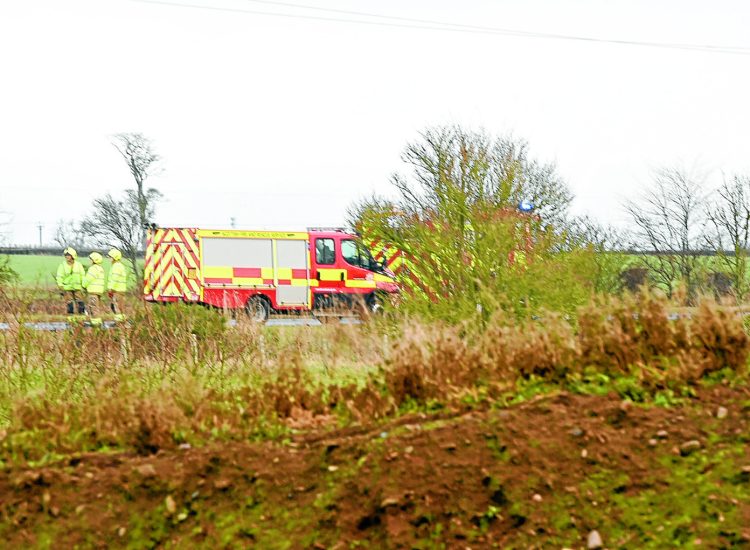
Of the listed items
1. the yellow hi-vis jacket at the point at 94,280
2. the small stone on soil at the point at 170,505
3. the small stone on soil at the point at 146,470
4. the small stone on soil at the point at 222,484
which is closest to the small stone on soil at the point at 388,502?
the small stone on soil at the point at 222,484

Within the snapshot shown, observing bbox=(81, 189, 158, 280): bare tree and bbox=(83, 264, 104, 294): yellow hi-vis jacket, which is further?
bbox=(81, 189, 158, 280): bare tree

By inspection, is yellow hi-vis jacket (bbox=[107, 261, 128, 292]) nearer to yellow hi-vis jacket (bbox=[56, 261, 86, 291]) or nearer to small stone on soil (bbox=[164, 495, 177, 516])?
yellow hi-vis jacket (bbox=[56, 261, 86, 291])

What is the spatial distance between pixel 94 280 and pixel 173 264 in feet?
25.9

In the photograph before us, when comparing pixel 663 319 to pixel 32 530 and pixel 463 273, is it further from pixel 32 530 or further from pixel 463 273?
pixel 463 273

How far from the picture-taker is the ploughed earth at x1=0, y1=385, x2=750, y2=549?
13.5 ft

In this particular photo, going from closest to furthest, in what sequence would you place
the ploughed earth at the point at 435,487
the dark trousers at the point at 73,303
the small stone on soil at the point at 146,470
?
the ploughed earth at the point at 435,487
the small stone on soil at the point at 146,470
the dark trousers at the point at 73,303

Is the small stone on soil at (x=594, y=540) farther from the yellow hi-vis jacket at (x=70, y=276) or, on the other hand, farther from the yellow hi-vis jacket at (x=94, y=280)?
the yellow hi-vis jacket at (x=70, y=276)

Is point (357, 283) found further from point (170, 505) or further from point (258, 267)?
point (170, 505)

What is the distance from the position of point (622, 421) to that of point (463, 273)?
5294 mm

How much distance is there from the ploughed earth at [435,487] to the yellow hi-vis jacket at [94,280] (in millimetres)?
8079

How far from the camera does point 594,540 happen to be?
401cm

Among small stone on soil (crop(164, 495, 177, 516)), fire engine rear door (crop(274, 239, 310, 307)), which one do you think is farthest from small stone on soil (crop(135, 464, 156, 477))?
fire engine rear door (crop(274, 239, 310, 307))

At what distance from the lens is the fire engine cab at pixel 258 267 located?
20.2m

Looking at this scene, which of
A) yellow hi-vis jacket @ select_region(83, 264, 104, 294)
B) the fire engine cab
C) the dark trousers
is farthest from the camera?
the fire engine cab
